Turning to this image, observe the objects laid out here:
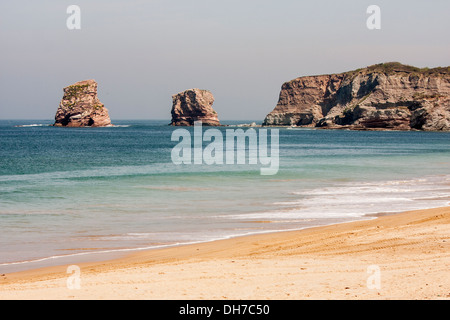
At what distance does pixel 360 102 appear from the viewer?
157m

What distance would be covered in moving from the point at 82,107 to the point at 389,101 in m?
94.9

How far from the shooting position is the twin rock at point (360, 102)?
139 meters

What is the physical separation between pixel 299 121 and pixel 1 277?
188 meters

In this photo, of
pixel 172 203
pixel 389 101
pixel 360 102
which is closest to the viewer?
pixel 172 203

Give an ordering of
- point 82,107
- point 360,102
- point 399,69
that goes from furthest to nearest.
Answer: point 399,69 < point 82,107 < point 360,102

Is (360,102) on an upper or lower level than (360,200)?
upper

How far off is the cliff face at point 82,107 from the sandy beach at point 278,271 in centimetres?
15937

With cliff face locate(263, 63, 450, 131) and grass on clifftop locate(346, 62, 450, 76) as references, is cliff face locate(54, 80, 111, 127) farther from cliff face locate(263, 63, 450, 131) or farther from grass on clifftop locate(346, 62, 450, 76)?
grass on clifftop locate(346, 62, 450, 76)

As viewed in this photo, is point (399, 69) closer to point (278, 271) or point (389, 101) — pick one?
point (389, 101)

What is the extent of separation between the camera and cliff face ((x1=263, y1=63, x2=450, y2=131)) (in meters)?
136

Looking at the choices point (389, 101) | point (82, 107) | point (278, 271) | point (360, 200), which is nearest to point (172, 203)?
point (360, 200)

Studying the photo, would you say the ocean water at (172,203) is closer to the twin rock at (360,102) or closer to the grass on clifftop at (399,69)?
the twin rock at (360,102)

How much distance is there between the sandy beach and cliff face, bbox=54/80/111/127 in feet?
523
